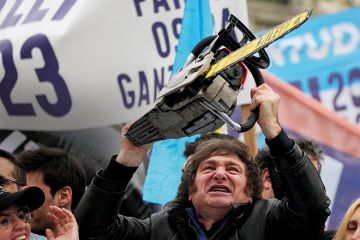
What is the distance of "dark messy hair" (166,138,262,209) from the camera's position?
4883 millimetres

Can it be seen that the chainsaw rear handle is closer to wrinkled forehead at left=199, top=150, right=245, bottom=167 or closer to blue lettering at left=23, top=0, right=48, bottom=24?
wrinkled forehead at left=199, top=150, right=245, bottom=167

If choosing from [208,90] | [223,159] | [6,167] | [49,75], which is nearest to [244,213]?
[223,159]

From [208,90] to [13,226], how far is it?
0.85 metres

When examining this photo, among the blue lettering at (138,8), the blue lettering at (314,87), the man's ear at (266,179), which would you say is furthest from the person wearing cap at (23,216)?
the blue lettering at (314,87)

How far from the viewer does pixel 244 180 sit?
4840mm

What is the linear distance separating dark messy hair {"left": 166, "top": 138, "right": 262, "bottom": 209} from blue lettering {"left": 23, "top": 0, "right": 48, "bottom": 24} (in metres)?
1.98

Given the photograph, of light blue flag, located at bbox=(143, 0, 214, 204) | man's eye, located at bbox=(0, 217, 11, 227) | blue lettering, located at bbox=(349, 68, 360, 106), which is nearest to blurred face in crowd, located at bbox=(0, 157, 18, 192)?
man's eye, located at bbox=(0, 217, 11, 227)

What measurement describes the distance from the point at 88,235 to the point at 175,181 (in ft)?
4.62

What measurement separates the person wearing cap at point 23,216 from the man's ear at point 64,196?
83 cm

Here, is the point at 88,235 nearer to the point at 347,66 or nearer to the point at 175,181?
the point at 175,181

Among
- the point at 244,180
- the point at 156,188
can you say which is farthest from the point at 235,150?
the point at 156,188

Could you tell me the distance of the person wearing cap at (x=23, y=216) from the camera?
14.2 feet

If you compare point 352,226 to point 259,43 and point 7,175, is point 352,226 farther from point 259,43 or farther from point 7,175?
point 7,175

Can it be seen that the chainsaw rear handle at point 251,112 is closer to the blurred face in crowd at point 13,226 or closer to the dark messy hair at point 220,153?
the dark messy hair at point 220,153
